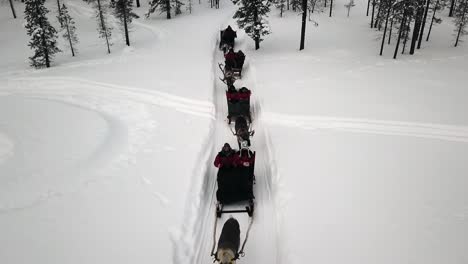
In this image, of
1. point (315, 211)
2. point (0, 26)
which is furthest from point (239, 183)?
point (0, 26)

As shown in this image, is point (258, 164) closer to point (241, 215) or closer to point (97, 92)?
point (241, 215)

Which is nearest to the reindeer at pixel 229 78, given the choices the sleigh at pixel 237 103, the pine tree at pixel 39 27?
the sleigh at pixel 237 103

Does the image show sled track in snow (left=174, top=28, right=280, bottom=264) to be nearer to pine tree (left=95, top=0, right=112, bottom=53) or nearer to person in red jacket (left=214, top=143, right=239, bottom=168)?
person in red jacket (left=214, top=143, right=239, bottom=168)

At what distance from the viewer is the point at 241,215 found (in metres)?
7.07

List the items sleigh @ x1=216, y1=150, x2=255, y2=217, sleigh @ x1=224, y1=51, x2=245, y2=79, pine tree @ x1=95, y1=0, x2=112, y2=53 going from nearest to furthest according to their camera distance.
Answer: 1. sleigh @ x1=216, y1=150, x2=255, y2=217
2. sleigh @ x1=224, y1=51, x2=245, y2=79
3. pine tree @ x1=95, y1=0, x2=112, y2=53

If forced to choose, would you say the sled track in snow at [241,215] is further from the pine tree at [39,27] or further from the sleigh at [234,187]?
the pine tree at [39,27]

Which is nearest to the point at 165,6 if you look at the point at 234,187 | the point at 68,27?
the point at 68,27

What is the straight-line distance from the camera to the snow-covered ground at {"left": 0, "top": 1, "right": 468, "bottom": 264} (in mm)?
6059

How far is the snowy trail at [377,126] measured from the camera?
10.2 meters

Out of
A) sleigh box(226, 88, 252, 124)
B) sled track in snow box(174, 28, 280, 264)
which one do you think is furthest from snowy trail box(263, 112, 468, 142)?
sled track in snow box(174, 28, 280, 264)

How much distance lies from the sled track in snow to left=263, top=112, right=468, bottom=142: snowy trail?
1.33 metres

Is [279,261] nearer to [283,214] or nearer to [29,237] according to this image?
[283,214]

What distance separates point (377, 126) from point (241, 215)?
675 centimetres

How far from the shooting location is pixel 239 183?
712 cm
